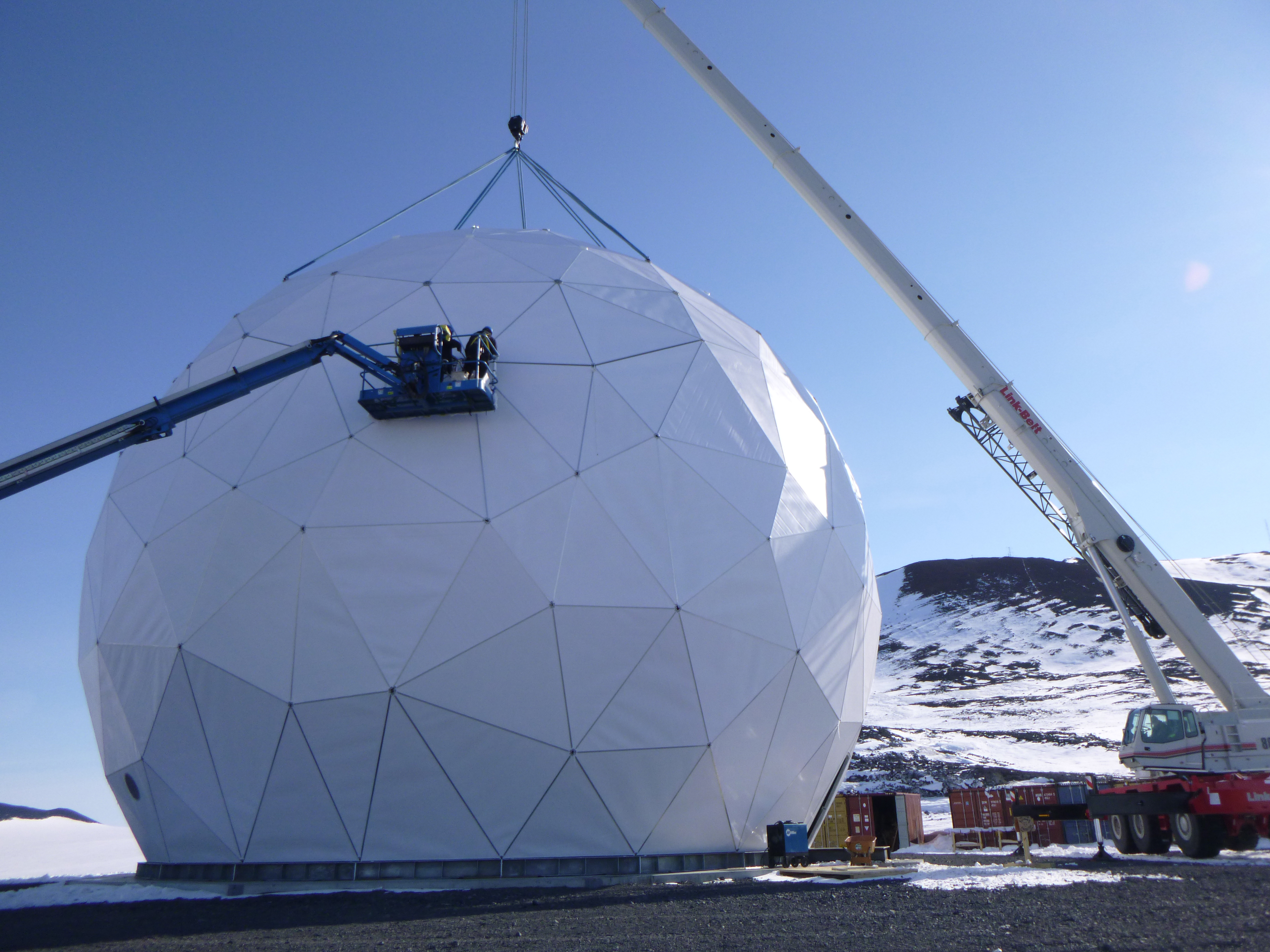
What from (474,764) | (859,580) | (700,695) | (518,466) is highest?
(518,466)

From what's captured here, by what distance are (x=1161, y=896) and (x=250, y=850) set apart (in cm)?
1151

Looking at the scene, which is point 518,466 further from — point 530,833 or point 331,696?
point 530,833

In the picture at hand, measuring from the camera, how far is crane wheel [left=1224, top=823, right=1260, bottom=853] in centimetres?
1281

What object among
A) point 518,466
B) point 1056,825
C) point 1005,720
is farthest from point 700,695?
point 1005,720

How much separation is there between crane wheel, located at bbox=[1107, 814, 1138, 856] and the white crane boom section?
96.9 inches

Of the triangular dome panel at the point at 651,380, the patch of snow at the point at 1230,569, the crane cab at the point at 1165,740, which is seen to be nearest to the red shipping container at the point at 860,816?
the crane cab at the point at 1165,740

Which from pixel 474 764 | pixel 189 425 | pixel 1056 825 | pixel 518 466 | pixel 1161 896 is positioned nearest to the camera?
pixel 1161 896

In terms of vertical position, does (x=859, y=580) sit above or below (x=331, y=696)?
above

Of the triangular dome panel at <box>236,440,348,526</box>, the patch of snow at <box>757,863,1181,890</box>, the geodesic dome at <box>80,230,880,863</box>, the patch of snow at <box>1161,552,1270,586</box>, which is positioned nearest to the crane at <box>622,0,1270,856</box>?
the patch of snow at <box>757,863,1181,890</box>

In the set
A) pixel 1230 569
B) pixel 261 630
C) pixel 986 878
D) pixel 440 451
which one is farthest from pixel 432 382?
pixel 1230 569

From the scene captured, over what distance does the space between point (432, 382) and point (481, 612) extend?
345 cm

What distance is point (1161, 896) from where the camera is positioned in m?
8.55

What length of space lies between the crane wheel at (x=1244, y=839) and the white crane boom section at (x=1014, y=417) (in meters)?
2.23

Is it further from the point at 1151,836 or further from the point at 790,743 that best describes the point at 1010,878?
the point at 1151,836
